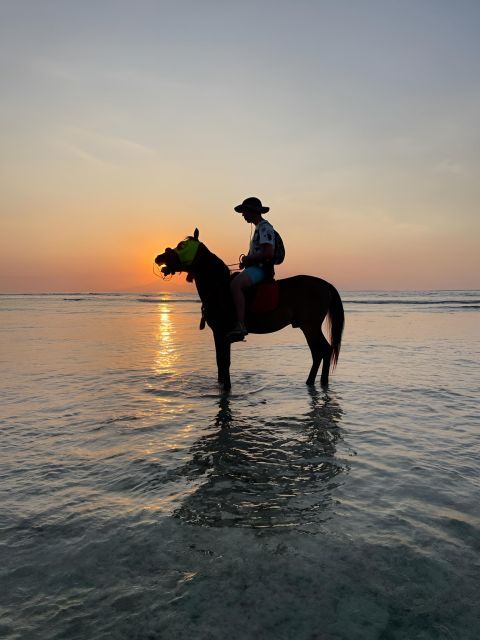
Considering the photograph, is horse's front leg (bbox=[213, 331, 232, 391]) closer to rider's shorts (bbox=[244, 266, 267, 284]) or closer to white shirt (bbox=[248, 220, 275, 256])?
rider's shorts (bbox=[244, 266, 267, 284])

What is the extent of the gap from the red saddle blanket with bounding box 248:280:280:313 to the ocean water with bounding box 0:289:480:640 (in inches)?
60.2

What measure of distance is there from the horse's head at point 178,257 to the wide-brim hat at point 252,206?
1.18 metres

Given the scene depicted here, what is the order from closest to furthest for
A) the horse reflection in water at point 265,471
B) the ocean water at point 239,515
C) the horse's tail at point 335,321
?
the ocean water at point 239,515 → the horse reflection in water at point 265,471 → the horse's tail at point 335,321

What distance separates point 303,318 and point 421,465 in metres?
4.23

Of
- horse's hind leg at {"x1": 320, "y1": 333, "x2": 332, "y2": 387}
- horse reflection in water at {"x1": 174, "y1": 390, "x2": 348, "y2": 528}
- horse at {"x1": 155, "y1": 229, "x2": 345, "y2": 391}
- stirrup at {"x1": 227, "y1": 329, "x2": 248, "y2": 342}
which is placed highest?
horse at {"x1": 155, "y1": 229, "x2": 345, "y2": 391}

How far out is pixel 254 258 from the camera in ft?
23.1

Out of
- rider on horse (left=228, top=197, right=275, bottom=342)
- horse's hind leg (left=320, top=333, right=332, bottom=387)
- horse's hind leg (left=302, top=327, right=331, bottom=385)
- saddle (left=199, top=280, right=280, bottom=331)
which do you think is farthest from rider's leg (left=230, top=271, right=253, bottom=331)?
horse's hind leg (left=320, top=333, right=332, bottom=387)

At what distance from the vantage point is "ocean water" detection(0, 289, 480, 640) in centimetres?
188

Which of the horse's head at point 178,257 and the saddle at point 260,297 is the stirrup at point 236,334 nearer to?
the saddle at point 260,297

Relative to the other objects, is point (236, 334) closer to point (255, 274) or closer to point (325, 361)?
point (255, 274)

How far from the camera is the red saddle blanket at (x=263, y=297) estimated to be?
7.07 m

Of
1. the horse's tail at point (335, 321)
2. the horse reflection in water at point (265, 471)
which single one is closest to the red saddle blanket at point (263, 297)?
the horse's tail at point (335, 321)

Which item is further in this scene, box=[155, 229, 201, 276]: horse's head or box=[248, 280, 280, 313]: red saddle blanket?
box=[248, 280, 280, 313]: red saddle blanket

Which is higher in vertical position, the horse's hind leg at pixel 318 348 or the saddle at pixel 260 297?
the saddle at pixel 260 297
